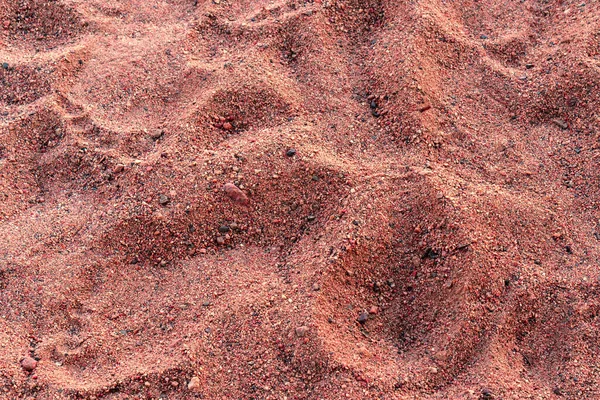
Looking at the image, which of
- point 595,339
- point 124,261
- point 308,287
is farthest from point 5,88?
point 595,339

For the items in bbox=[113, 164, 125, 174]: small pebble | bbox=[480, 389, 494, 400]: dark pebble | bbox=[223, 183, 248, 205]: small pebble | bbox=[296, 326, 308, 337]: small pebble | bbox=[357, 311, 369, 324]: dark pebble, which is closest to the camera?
bbox=[480, 389, 494, 400]: dark pebble

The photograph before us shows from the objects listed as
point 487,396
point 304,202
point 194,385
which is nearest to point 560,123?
point 304,202

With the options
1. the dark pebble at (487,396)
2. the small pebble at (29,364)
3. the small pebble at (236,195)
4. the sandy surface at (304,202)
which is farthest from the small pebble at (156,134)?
the dark pebble at (487,396)

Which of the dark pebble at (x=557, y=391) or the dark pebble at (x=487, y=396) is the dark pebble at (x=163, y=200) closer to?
the dark pebble at (x=487, y=396)

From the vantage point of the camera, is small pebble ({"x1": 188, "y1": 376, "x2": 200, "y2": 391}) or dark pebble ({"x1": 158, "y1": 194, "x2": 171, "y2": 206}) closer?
small pebble ({"x1": 188, "y1": 376, "x2": 200, "y2": 391})

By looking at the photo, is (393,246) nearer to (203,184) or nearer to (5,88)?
(203,184)

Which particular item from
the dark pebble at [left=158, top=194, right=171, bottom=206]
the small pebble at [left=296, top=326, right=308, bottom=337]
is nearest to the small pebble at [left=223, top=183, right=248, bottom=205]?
the dark pebble at [left=158, top=194, right=171, bottom=206]

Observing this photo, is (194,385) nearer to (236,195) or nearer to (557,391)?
(236,195)

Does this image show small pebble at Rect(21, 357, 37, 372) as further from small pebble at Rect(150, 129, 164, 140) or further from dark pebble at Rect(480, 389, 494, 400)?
dark pebble at Rect(480, 389, 494, 400)

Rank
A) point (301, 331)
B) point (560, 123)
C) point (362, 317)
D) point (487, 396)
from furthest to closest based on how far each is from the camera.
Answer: point (560, 123)
point (362, 317)
point (301, 331)
point (487, 396)
